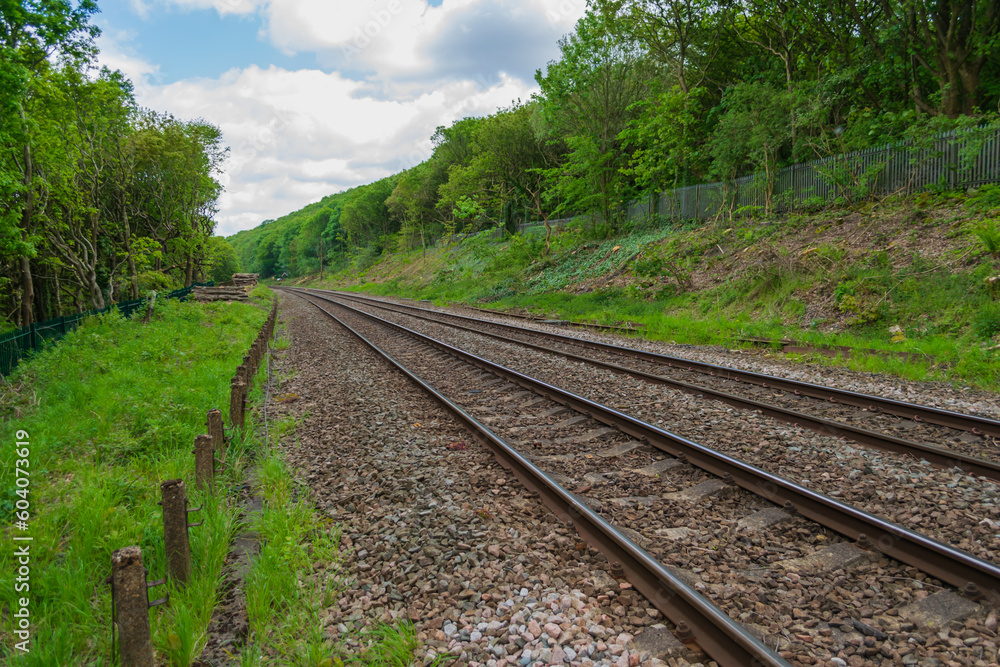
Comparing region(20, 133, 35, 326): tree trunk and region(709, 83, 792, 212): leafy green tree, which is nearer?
region(20, 133, 35, 326): tree trunk

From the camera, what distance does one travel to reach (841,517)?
3580 millimetres

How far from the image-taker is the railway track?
105 inches

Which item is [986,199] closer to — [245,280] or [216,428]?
[216,428]

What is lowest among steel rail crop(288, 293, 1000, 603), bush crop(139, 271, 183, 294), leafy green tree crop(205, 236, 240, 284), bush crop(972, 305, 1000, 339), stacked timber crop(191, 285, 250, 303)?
steel rail crop(288, 293, 1000, 603)

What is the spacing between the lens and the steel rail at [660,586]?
7.76 feet

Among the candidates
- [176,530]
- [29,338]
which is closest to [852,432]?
[176,530]

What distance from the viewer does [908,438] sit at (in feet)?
17.1

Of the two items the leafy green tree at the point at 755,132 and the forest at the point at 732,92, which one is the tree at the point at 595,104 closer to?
the forest at the point at 732,92

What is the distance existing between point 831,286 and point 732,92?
12164mm

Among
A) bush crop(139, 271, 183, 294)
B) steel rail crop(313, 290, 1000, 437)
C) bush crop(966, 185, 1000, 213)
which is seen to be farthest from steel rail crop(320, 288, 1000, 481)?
bush crop(139, 271, 183, 294)

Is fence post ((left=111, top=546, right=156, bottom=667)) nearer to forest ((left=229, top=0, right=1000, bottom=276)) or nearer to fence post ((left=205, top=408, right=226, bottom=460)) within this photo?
fence post ((left=205, top=408, right=226, bottom=460))

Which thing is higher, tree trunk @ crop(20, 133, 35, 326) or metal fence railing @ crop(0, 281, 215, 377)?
tree trunk @ crop(20, 133, 35, 326)

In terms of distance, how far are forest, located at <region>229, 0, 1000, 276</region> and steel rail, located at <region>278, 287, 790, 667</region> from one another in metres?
16.0

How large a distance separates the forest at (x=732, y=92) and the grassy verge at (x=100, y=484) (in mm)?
18293
